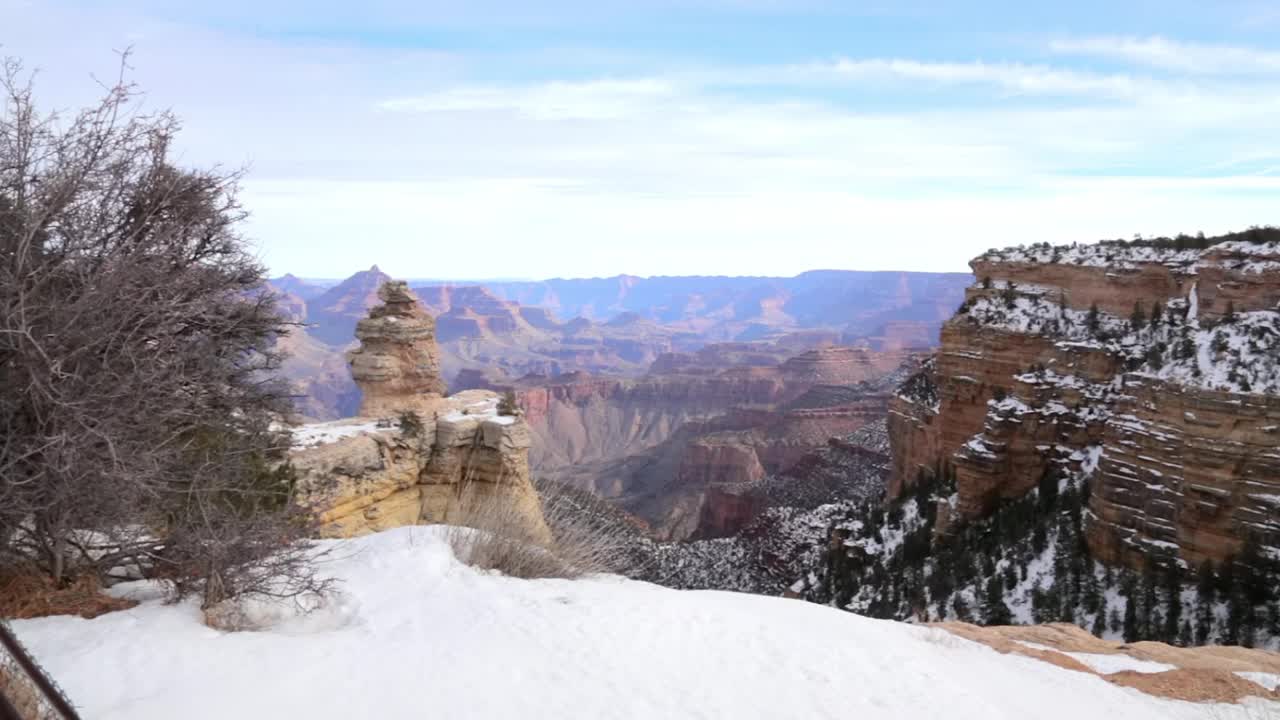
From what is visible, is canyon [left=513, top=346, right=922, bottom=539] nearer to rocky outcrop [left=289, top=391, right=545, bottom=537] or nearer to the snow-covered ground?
rocky outcrop [left=289, top=391, right=545, bottom=537]

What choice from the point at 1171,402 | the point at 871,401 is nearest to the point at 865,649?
the point at 1171,402

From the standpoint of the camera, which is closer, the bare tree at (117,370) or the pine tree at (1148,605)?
the bare tree at (117,370)

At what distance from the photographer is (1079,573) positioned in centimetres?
1833

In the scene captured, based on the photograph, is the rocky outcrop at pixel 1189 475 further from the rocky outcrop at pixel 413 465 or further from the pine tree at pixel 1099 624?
the rocky outcrop at pixel 413 465

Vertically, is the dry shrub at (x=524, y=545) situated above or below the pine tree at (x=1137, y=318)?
below

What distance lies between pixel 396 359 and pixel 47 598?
11150 millimetres

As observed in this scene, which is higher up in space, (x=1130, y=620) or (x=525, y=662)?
(x=525, y=662)

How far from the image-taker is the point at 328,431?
14.8m

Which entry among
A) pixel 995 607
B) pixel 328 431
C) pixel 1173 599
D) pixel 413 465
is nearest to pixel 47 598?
pixel 328 431

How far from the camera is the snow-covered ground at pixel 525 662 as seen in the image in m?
4.90

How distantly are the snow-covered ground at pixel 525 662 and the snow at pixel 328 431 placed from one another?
6.75 meters

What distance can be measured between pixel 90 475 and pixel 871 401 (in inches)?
3285

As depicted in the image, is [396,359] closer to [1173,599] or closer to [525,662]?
[525,662]

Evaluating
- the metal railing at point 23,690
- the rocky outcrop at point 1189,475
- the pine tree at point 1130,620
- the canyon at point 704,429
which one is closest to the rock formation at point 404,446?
the canyon at point 704,429
